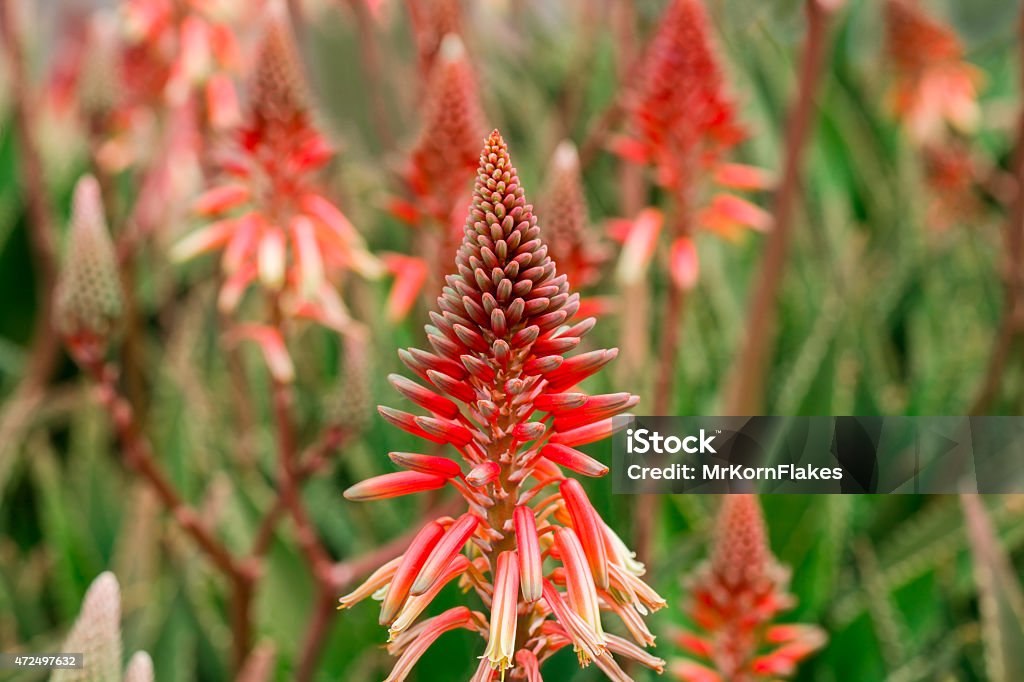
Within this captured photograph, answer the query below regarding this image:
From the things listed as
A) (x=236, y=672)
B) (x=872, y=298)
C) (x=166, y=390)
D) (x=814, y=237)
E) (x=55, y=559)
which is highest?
(x=814, y=237)

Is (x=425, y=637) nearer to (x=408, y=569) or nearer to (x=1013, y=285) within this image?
(x=408, y=569)

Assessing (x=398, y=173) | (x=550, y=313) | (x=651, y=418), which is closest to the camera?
(x=550, y=313)

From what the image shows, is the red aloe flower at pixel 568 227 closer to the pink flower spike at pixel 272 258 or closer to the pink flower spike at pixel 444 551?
the pink flower spike at pixel 272 258

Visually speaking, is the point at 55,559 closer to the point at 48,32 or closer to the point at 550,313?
the point at 550,313

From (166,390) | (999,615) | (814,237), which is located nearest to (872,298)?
(814,237)

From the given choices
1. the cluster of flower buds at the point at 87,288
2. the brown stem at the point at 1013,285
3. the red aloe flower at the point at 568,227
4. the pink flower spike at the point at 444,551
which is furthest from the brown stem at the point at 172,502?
the brown stem at the point at 1013,285

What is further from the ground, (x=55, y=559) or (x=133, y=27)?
(x=133, y=27)
